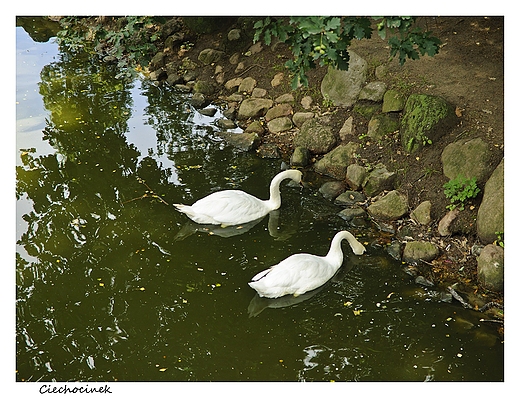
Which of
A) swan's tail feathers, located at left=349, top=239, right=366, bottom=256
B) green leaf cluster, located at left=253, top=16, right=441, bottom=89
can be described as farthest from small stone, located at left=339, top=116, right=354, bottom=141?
green leaf cluster, located at left=253, top=16, right=441, bottom=89

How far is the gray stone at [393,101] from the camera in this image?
834cm

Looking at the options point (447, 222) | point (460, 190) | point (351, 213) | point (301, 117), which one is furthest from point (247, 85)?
point (447, 222)

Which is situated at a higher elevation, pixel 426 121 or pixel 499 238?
pixel 426 121

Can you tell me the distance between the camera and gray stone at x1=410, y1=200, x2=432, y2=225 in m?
7.11

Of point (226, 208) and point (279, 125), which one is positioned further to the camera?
point (279, 125)

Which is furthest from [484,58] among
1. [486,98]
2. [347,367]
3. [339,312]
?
[347,367]

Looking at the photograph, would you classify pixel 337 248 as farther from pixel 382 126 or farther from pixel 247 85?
pixel 247 85

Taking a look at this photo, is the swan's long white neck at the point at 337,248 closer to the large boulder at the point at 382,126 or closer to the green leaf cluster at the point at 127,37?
the large boulder at the point at 382,126

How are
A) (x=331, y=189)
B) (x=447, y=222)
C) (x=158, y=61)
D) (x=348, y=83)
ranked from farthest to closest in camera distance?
1. (x=158, y=61)
2. (x=348, y=83)
3. (x=331, y=189)
4. (x=447, y=222)

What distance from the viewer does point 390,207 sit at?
7363mm

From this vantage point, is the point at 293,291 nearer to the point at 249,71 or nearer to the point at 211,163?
the point at 211,163

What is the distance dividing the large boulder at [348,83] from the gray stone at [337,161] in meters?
0.99

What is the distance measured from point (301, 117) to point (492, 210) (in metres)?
3.68

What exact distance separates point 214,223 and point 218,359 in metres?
2.31
